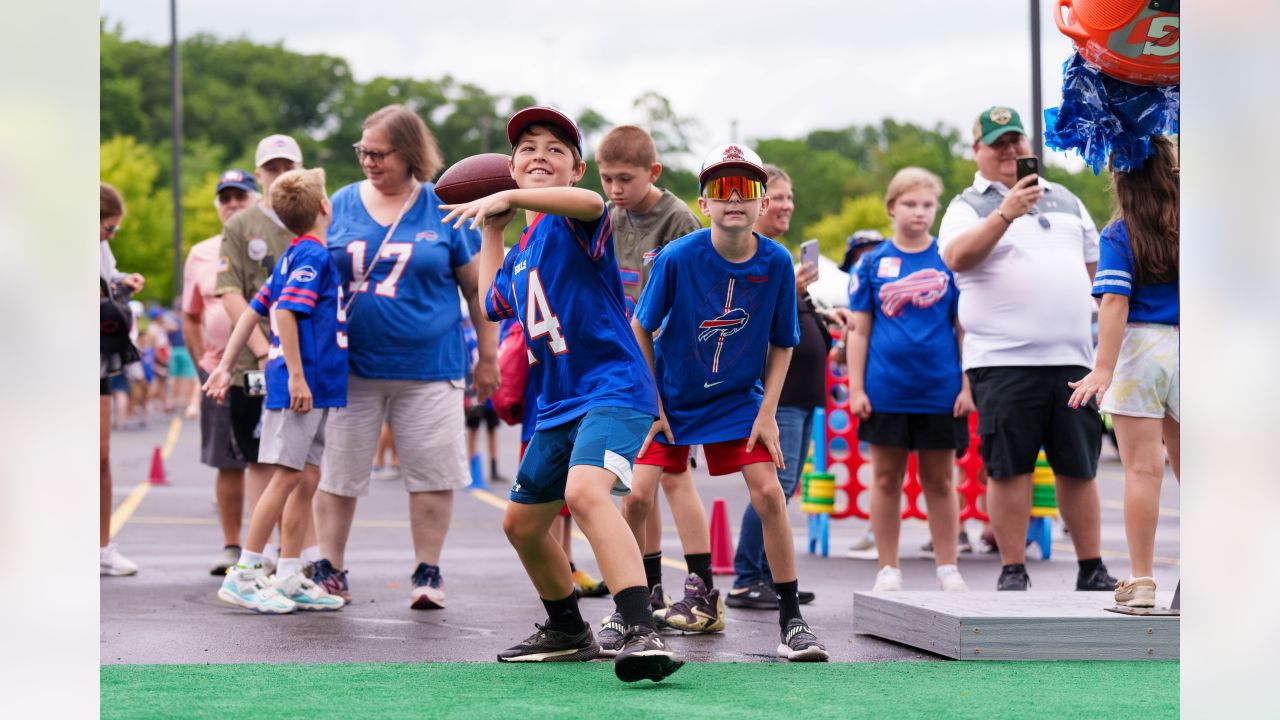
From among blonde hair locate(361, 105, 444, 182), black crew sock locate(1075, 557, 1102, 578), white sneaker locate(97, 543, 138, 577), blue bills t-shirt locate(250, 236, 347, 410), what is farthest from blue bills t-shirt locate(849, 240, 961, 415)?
white sneaker locate(97, 543, 138, 577)

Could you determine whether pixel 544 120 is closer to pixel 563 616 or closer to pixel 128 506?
pixel 563 616

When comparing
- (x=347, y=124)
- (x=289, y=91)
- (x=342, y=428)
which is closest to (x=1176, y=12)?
(x=342, y=428)

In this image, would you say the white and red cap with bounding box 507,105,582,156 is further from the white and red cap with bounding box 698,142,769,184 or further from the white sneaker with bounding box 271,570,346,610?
the white sneaker with bounding box 271,570,346,610

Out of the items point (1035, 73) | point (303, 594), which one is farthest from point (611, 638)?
point (1035, 73)

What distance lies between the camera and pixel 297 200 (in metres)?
7.20

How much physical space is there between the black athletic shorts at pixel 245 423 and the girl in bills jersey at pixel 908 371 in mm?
3316

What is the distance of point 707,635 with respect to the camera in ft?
20.8

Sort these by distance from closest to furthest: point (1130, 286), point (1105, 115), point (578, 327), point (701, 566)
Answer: point (578, 327)
point (1105, 115)
point (1130, 286)
point (701, 566)

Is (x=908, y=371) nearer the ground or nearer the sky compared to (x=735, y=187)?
nearer the ground

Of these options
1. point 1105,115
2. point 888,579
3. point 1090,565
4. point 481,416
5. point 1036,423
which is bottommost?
point 888,579

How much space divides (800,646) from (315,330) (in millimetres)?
2898

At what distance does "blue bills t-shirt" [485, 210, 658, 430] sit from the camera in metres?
5.11

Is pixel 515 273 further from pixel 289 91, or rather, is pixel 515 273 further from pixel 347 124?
pixel 289 91
